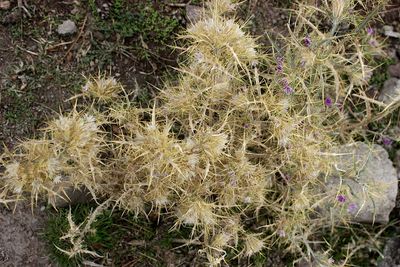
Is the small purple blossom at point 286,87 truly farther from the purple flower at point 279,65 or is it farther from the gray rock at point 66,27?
the gray rock at point 66,27

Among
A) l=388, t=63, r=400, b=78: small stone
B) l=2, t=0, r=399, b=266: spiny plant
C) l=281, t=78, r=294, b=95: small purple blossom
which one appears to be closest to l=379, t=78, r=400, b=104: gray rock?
l=388, t=63, r=400, b=78: small stone

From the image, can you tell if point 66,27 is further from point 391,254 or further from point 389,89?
point 391,254

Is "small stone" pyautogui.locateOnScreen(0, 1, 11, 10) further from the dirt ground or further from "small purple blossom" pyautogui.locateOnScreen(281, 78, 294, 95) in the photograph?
"small purple blossom" pyautogui.locateOnScreen(281, 78, 294, 95)

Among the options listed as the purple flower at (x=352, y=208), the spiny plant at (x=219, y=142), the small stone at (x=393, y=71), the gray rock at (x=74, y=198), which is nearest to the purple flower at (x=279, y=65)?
the spiny plant at (x=219, y=142)

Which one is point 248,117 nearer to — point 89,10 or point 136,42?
point 136,42

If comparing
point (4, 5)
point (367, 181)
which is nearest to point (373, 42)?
point (367, 181)

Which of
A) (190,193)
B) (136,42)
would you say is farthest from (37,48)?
(190,193)

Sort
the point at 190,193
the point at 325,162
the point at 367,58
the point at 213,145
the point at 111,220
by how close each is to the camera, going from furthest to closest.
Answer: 1. the point at 367,58
2. the point at 111,220
3. the point at 325,162
4. the point at 190,193
5. the point at 213,145

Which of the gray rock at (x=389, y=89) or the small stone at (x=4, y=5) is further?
the gray rock at (x=389, y=89)
